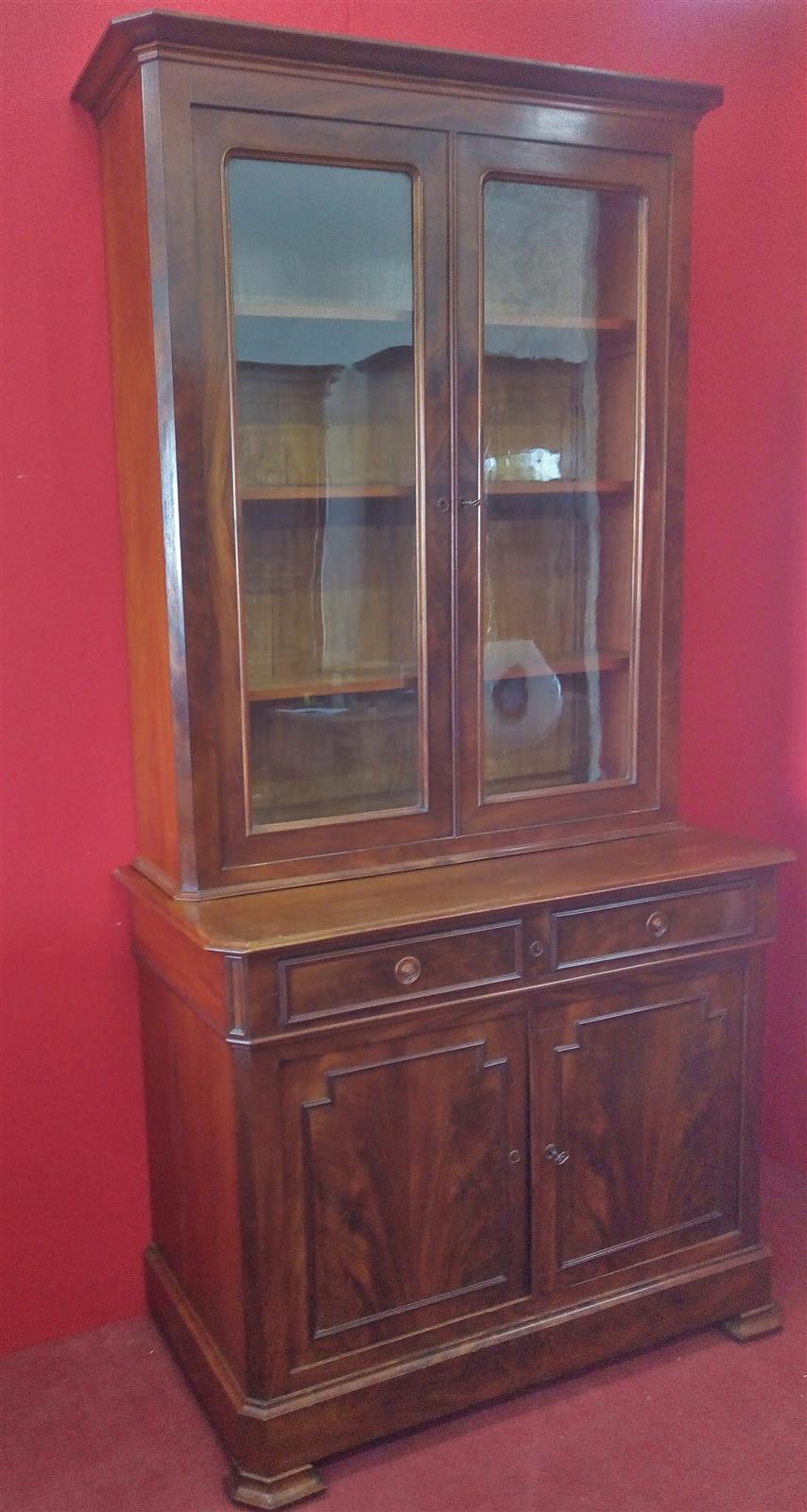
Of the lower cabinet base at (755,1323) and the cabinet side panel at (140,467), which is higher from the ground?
the cabinet side panel at (140,467)

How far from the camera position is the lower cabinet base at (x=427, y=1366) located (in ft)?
5.56

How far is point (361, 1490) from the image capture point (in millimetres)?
1714

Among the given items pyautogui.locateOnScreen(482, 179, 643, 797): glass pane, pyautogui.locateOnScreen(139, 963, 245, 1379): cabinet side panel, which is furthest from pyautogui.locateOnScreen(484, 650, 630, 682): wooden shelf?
pyautogui.locateOnScreen(139, 963, 245, 1379): cabinet side panel

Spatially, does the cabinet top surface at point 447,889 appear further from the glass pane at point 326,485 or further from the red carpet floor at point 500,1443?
the red carpet floor at point 500,1443

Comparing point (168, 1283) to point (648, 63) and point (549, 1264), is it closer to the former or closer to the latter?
point (549, 1264)

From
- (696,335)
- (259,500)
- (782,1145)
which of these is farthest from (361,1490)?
(696,335)

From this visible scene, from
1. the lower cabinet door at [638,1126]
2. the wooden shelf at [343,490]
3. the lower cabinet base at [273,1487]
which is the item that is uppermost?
the wooden shelf at [343,490]

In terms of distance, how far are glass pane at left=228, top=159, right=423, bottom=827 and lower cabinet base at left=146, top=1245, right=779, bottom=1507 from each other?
2.65 ft

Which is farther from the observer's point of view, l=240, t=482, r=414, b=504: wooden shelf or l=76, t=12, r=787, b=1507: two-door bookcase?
l=240, t=482, r=414, b=504: wooden shelf

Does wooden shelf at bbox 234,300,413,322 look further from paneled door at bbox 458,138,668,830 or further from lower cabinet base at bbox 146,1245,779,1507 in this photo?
lower cabinet base at bbox 146,1245,779,1507

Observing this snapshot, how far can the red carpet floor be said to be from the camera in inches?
66.7

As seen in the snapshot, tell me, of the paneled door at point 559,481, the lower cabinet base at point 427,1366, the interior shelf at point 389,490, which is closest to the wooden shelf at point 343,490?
the interior shelf at point 389,490

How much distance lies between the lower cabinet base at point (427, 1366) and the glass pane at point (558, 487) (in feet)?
2.73

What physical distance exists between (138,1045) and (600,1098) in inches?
30.3
